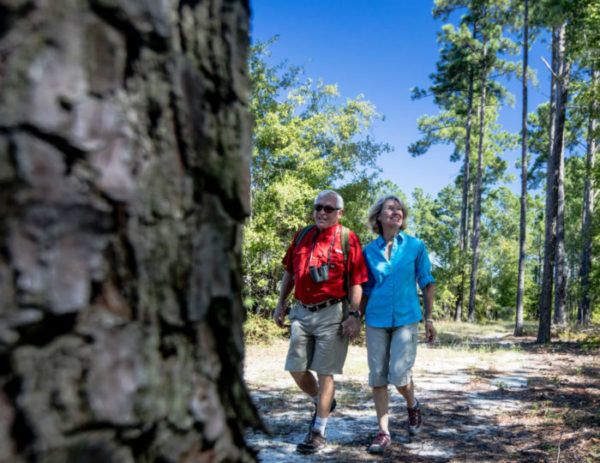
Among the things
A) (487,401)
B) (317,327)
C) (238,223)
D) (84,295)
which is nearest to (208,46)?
(238,223)

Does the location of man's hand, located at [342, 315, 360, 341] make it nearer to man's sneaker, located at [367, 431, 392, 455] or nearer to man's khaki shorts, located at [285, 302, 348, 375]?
man's khaki shorts, located at [285, 302, 348, 375]

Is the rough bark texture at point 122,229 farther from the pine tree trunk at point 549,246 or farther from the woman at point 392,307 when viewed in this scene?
the pine tree trunk at point 549,246

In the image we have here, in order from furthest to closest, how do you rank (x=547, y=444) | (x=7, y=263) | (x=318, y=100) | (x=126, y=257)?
(x=318, y=100)
(x=547, y=444)
(x=126, y=257)
(x=7, y=263)

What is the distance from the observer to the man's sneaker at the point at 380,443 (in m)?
3.87

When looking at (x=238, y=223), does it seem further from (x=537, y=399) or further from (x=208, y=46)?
(x=537, y=399)

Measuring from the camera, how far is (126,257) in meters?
0.77

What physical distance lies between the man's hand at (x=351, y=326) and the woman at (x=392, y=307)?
19cm

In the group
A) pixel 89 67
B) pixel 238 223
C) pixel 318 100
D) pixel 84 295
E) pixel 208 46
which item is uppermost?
pixel 318 100

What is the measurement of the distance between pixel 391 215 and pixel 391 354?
1220mm

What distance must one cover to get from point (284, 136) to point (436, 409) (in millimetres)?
9921

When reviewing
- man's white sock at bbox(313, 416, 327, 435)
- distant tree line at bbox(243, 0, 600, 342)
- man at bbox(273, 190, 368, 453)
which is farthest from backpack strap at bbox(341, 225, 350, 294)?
distant tree line at bbox(243, 0, 600, 342)

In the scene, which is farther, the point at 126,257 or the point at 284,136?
the point at 284,136

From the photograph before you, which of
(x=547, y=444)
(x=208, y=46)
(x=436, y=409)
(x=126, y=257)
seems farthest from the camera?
(x=436, y=409)

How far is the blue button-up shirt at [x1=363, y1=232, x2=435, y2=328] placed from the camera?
421 centimetres
